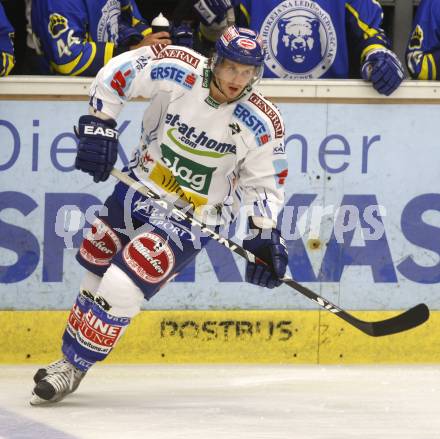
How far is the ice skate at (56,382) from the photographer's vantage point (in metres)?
4.43

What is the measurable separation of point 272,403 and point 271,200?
2.34 feet

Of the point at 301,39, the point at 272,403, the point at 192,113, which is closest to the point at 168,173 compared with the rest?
the point at 192,113

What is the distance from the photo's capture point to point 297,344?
5.42 meters

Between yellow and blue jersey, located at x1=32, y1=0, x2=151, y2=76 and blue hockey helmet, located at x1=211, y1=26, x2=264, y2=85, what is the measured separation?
1.06 m

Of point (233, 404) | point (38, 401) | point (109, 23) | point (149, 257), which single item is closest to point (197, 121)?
point (149, 257)

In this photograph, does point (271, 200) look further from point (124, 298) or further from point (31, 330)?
point (31, 330)

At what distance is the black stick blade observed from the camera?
459 centimetres

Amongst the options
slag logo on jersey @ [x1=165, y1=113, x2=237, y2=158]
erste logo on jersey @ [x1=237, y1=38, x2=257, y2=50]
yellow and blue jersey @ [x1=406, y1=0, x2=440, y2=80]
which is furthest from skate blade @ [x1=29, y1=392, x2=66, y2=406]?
yellow and blue jersey @ [x1=406, y1=0, x2=440, y2=80]

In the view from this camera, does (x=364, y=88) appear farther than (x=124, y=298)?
Yes

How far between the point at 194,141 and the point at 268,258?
465 millimetres

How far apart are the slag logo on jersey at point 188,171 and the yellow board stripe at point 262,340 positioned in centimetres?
96

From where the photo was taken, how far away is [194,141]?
4.49 metres

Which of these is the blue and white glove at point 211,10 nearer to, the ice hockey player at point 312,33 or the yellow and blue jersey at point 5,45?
the ice hockey player at point 312,33

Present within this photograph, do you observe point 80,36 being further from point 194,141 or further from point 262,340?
point 262,340
